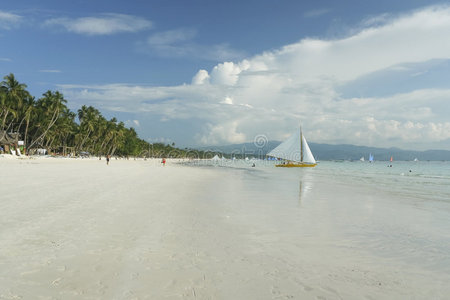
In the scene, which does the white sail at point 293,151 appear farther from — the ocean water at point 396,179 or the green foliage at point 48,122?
the green foliage at point 48,122

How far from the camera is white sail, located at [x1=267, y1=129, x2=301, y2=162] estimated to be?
82669 millimetres

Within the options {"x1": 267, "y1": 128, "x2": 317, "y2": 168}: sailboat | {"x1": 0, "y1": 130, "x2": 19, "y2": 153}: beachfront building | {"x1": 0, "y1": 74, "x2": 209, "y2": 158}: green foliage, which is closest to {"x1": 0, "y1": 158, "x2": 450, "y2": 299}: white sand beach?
{"x1": 0, "y1": 130, "x2": 19, "y2": 153}: beachfront building

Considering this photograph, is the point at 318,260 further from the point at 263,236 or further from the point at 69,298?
the point at 69,298

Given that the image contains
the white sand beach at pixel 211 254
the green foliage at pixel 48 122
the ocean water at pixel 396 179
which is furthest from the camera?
the green foliage at pixel 48 122

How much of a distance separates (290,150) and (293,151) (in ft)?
3.73

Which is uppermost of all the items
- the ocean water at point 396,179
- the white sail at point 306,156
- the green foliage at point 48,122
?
the green foliage at point 48,122

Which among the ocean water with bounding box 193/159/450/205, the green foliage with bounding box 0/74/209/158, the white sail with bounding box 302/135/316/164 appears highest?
the green foliage with bounding box 0/74/209/158

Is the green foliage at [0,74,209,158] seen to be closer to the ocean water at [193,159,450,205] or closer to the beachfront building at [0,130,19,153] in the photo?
the beachfront building at [0,130,19,153]

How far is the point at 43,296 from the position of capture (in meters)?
3.78

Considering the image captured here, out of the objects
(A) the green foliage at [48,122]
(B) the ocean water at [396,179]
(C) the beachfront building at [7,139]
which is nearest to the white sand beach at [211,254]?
(B) the ocean water at [396,179]

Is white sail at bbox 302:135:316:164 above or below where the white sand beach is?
above

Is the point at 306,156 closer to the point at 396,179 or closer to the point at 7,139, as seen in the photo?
the point at 396,179

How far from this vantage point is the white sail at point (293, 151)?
3229 inches

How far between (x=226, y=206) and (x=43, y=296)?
8.03 meters
